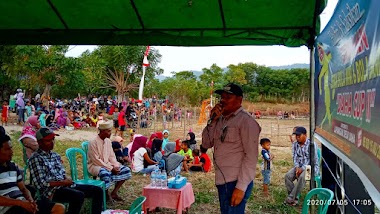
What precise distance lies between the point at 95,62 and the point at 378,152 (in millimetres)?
31107

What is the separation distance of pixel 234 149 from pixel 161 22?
2.15 meters

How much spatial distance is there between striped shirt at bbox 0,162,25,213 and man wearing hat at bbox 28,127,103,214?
1.51 ft

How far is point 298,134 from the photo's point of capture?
19.2 feet

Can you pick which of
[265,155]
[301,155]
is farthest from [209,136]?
[265,155]

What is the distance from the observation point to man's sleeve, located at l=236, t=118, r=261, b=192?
2693 millimetres

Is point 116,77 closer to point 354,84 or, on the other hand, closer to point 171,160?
point 171,160

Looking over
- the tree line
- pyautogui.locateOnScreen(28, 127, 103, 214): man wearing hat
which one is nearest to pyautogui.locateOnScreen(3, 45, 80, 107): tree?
the tree line

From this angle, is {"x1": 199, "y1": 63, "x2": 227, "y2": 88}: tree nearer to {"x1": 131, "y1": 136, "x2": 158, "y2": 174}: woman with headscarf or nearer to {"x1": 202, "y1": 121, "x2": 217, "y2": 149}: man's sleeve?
{"x1": 131, "y1": 136, "x2": 158, "y2": 174}: woman with headscarf

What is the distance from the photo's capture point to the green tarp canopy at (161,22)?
12.7 feet

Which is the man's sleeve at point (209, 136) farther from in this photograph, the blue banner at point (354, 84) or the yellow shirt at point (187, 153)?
the yellow shirt at point (187, 153)

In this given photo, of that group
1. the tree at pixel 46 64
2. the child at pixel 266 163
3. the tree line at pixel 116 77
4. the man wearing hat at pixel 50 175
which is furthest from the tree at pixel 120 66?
the man wearing hat at pixel 50 175

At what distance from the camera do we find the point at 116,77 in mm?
32438

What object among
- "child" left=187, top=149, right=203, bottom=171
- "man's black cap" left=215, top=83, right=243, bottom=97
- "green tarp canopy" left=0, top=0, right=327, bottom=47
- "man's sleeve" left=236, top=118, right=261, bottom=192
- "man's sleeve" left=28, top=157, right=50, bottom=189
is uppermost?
"green tarp canopy" left=0, top=0, right=327, bottom=47

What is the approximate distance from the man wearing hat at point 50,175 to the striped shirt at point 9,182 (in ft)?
1.51
